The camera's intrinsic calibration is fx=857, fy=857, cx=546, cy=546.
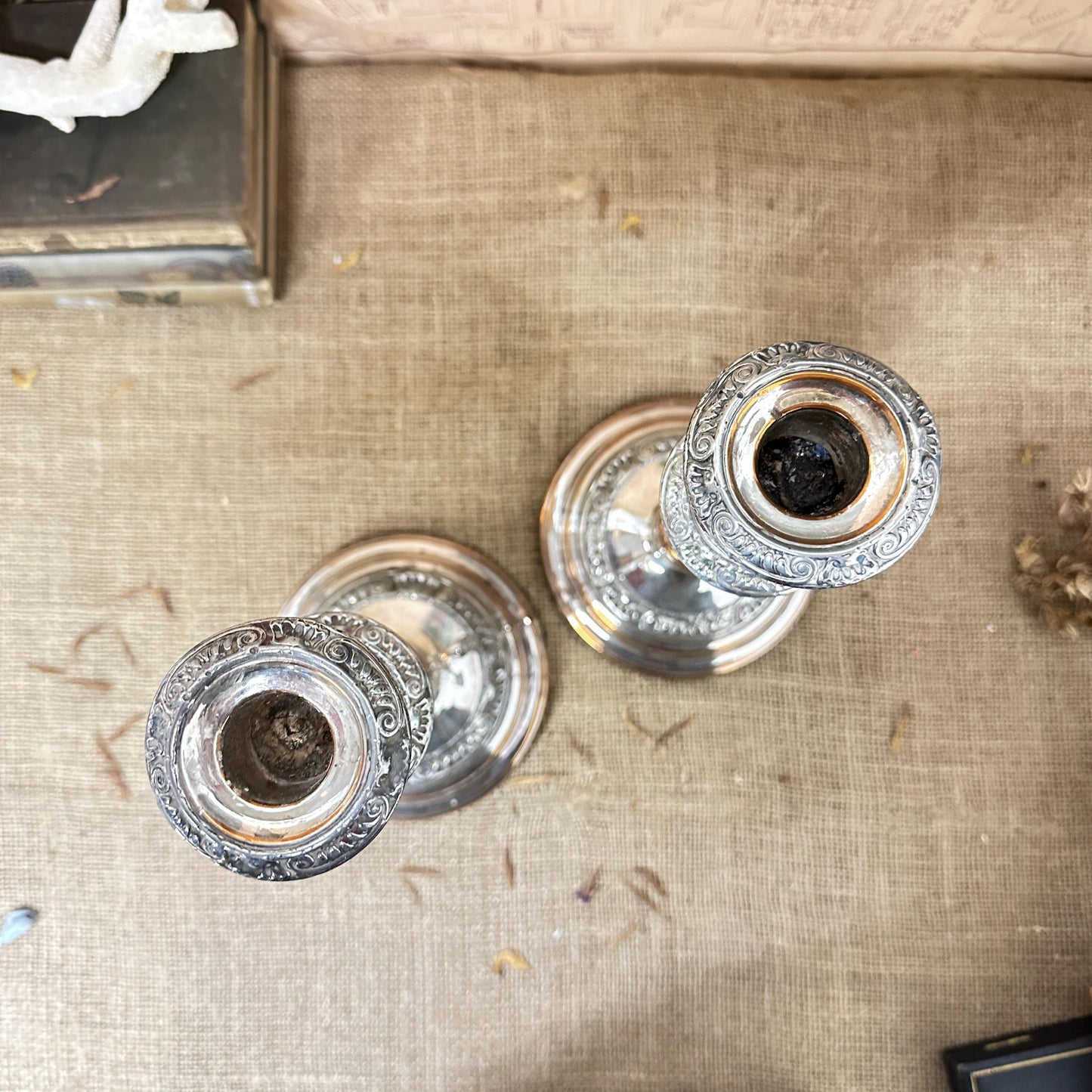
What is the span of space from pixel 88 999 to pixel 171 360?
0.49 metres

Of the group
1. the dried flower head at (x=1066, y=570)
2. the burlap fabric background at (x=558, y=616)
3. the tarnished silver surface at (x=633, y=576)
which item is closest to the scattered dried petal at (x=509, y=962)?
the burlap fabric background at (x=558, y=616)

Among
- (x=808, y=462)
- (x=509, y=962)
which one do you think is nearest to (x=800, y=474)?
(x=808, y=462)

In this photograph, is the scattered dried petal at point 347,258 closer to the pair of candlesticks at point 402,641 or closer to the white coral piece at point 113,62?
the white coral piece at point 113,62

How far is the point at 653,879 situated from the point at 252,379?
485 mm

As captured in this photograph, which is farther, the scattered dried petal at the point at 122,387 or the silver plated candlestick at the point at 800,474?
the scattered dried petal at the point at 122,387

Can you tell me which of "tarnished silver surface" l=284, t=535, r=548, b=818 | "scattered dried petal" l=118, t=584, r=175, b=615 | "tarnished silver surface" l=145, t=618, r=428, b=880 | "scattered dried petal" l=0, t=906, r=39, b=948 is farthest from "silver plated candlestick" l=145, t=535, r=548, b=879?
"scattered dried petal" l=0, t=906, r=39, b=948

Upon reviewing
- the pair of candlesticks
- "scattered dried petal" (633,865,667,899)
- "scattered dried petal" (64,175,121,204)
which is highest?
"scattered dried petal" (64,175,121,204)

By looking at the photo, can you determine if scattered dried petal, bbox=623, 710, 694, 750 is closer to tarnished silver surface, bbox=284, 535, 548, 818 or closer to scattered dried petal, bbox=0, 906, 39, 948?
tarnished silver surface, bbox=284, 535, 548, 818

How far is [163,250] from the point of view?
0.61 metres

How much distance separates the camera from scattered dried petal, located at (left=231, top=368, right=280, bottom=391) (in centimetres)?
66

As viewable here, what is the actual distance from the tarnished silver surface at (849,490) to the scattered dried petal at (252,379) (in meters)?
0.38

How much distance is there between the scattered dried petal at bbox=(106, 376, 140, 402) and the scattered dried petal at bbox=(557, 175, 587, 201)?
14.2 inches

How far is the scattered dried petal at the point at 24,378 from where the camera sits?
0.67m

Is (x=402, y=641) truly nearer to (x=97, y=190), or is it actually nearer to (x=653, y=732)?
(x=653, y=732)
